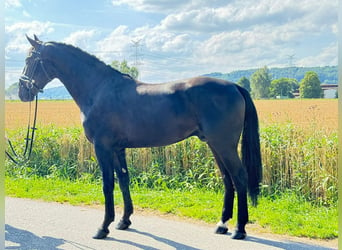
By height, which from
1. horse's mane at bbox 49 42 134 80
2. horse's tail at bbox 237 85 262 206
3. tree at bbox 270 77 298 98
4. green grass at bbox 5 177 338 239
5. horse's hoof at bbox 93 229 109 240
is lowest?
horse's hoof at bbox 93 229 109 240

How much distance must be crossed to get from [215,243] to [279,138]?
3419 mm

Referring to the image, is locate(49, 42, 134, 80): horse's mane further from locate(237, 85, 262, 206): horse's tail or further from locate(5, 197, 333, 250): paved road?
locate(5, 197, 333, 250): paved road

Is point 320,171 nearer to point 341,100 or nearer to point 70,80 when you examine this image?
point 70,80

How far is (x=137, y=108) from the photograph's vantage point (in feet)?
14.6

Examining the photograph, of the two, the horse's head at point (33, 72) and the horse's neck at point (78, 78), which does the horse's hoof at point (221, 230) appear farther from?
the horse's head at point (33, 72)

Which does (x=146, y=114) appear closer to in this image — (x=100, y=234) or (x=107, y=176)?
(x=107, y=176)

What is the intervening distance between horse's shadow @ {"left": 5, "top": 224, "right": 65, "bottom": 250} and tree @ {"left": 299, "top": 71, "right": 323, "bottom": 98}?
21.9 meters

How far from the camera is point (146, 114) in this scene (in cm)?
440

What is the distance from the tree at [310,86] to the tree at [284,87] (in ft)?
11.8

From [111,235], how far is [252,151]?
2130 mm

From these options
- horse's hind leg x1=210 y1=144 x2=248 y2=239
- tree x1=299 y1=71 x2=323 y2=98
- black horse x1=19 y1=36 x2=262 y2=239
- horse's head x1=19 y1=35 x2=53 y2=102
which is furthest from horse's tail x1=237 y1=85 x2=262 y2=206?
tree x1=299 y1=71 x2=323 y2=98

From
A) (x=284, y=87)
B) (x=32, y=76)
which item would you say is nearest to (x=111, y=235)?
(x=32, y=76)

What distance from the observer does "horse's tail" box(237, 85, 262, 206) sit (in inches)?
179

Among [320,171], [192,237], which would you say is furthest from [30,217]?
[320,171]
